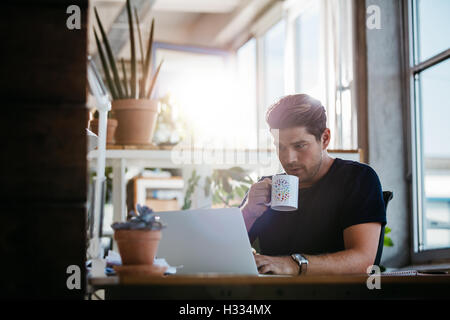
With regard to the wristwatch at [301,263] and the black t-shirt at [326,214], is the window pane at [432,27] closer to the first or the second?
the black t-shirt at [326,214]

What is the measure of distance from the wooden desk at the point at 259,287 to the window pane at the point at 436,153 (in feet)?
6.52

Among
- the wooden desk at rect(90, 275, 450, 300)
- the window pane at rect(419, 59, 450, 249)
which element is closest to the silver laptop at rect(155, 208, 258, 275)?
the wooden desk at rect(90, 275, 450, 300)

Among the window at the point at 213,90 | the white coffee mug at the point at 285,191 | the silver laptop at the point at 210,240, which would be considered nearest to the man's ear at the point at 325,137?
the white coffee mug at the point at 285,191

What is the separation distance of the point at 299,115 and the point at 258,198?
34 centimetres

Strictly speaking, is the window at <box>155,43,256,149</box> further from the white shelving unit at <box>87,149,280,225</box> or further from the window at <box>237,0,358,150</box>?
the white shelving unit at <box>87,149,280,225</box>

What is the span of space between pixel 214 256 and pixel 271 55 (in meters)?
4.96

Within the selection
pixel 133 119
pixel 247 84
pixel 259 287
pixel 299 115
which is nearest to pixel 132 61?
pixel 133 119

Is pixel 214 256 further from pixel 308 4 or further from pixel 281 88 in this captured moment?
pixel 281 88

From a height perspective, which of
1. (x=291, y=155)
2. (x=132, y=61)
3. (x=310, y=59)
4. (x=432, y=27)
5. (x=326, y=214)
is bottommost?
(x=326, y=214)

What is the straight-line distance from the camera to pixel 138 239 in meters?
1.09

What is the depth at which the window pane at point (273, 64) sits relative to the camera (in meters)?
5.84

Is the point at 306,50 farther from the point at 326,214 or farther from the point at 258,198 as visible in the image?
the point at 258,198

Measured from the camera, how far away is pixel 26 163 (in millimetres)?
954

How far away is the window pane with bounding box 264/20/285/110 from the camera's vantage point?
5844mm
